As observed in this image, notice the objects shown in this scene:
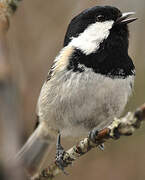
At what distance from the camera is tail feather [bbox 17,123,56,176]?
3.64 meters

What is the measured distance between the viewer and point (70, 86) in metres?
2.90

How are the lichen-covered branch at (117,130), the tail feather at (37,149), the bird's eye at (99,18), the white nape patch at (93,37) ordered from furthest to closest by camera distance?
1. the tail feather at (37,149)
2. the bird's eye at (99,18)
3. the white nape patch at (93,37)
4. the lichen-covered branch at (117,130)

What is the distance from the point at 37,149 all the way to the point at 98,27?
1.62 meters

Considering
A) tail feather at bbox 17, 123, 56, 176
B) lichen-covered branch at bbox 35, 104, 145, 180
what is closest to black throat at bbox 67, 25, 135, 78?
lichen-covered branch at bbox 35, 104, 145, 180

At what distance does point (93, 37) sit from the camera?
2.99 meters

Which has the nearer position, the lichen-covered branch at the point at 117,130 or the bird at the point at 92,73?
the lichen-covered branch at the point at 117,130

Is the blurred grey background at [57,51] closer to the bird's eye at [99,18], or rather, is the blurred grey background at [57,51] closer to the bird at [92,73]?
the bird at [92,73]

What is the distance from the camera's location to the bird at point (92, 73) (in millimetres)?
2836

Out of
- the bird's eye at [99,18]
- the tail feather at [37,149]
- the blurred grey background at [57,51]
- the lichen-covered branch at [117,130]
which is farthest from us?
the blurred grey background at [57,51]

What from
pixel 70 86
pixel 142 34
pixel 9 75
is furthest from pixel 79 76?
pixel 142 34

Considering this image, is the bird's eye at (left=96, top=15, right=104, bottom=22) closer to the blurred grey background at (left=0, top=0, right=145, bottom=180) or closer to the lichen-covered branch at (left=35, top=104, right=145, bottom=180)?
the blurred grey background at (left=0, top=0, right=145, bottom=180)

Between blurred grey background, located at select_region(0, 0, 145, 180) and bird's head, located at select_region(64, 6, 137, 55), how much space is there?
1.06 meters

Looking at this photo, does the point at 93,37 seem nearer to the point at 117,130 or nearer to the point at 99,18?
the point at 99,18

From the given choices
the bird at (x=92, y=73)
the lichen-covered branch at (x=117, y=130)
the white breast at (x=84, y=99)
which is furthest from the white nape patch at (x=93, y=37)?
the lichen-covered branch at (x=117, y=130)
